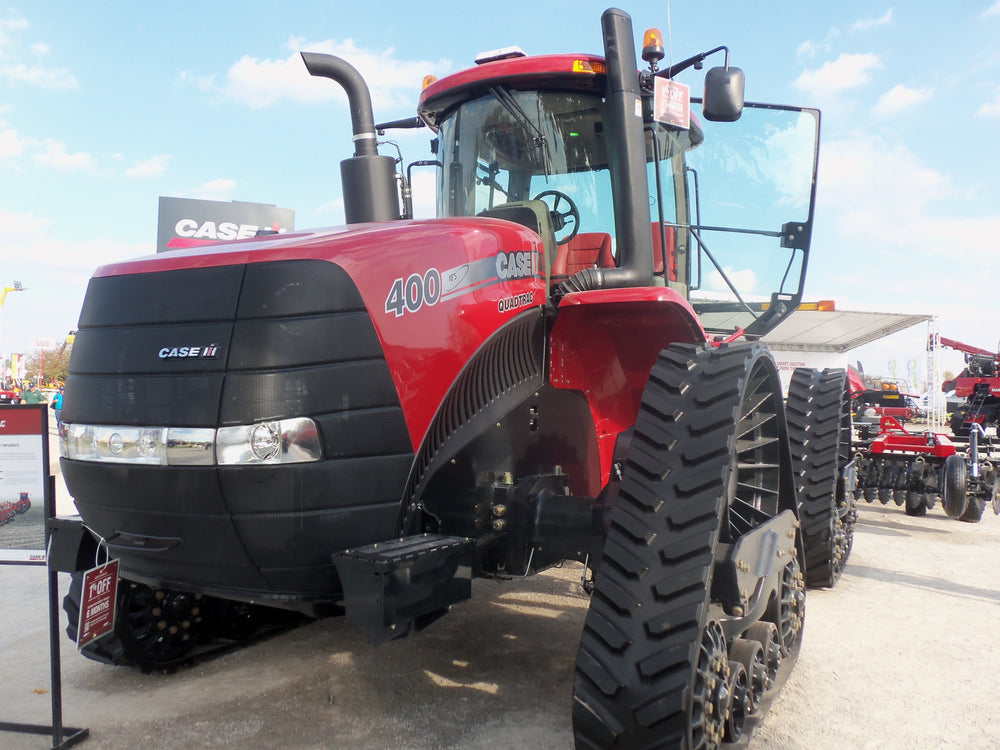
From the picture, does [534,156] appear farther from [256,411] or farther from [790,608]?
[790,608]

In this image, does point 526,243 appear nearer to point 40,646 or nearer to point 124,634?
point 124,634

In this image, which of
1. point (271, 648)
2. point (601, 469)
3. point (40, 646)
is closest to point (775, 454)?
point (601, 469)

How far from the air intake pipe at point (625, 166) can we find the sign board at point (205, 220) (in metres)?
19.5

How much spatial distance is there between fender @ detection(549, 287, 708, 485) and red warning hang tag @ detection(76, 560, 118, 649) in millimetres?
1810

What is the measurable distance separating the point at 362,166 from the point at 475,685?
7.92ft

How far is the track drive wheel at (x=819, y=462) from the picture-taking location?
4.64 metres

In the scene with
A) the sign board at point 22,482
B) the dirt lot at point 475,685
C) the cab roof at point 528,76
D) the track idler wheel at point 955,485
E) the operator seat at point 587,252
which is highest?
the cab roof at point 528,76

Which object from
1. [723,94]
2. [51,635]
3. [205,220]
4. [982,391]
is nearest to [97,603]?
[51,635]

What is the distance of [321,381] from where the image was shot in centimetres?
220

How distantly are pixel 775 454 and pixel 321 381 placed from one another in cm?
204

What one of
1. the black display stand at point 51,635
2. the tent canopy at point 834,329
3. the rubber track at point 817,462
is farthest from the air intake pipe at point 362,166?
the tent canopy at point 834,329

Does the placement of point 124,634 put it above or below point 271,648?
above

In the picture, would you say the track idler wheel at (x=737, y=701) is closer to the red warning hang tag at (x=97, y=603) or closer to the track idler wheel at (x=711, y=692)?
the track idler wheel at (x=711, y=692)

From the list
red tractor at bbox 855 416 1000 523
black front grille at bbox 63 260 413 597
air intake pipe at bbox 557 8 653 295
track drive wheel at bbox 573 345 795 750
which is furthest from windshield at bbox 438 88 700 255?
red tractor at bbox 855 416 1000 523
